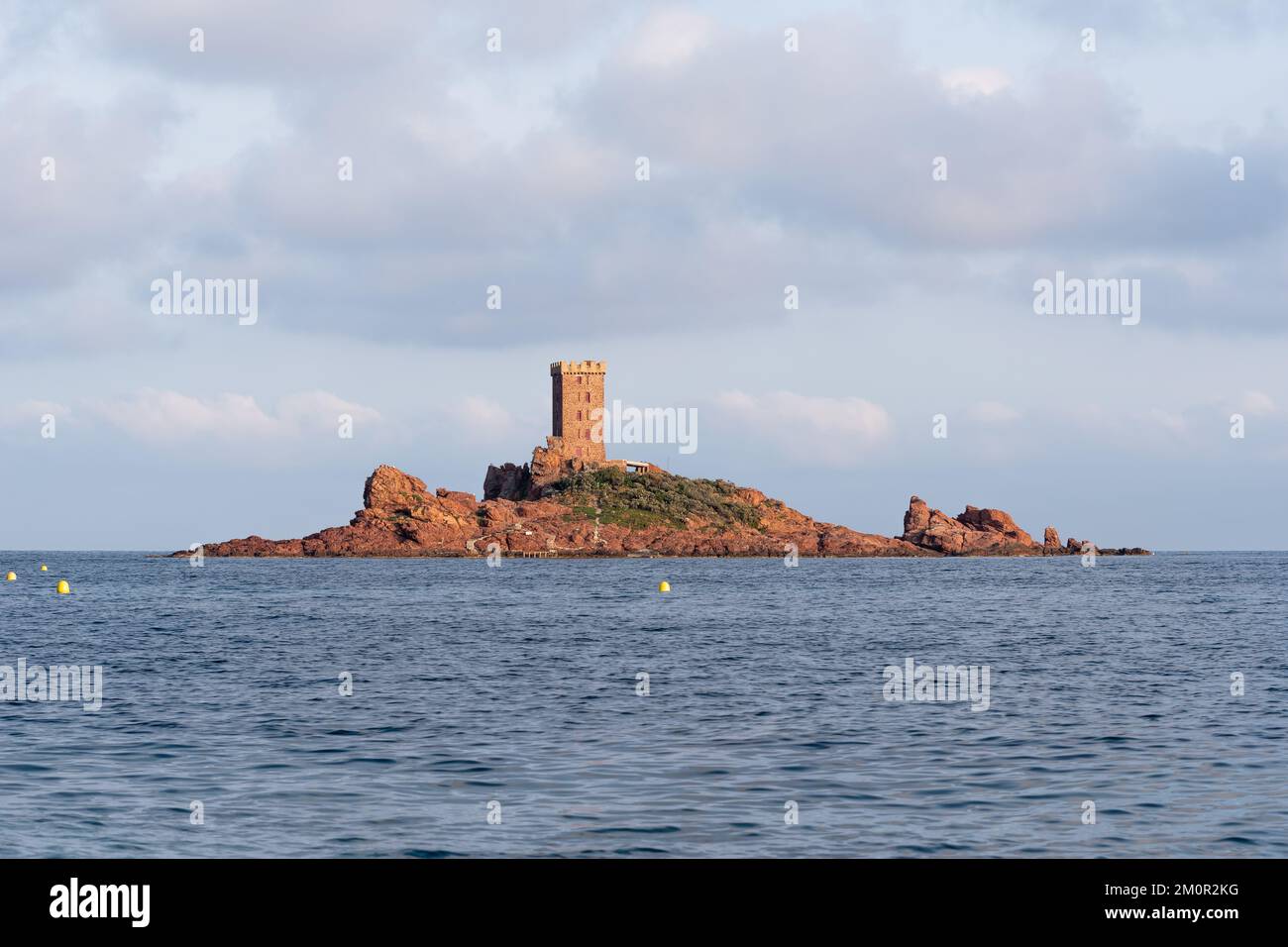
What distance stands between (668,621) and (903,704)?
3367 centimetres

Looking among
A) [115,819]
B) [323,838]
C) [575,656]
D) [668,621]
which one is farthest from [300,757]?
[668,621]

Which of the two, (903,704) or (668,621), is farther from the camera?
(668,621)

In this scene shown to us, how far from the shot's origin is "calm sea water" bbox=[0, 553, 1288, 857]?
18.0 metres

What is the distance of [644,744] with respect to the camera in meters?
25.4

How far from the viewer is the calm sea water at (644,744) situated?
709 inches
